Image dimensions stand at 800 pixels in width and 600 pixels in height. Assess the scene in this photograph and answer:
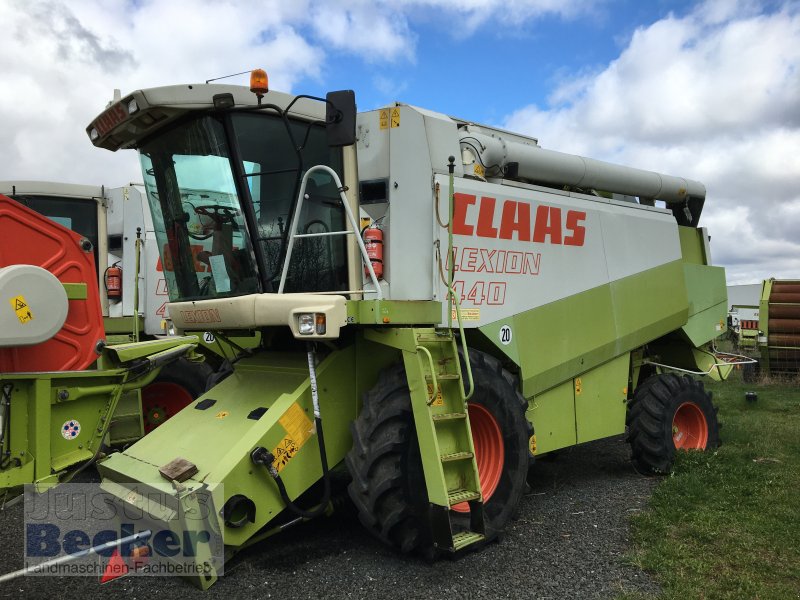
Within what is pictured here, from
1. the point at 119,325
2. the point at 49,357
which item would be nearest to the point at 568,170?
the point at 49,357

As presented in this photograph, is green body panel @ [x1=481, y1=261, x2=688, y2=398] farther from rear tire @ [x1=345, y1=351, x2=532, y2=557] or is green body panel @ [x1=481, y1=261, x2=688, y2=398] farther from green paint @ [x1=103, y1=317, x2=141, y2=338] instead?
green paint @ [x1=103, y1=317, x2=141, y2=338]

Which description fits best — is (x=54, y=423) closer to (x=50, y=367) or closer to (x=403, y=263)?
(x=50, y=367)

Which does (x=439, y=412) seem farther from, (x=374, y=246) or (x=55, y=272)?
(x=55, y=272)

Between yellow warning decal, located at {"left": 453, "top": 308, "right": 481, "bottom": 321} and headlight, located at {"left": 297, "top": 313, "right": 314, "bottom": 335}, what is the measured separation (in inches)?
44.7

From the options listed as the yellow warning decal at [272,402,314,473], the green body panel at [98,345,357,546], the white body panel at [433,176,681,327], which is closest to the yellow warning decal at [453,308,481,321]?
the white body panel at [433,176,681,327]

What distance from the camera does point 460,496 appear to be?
12.3ft

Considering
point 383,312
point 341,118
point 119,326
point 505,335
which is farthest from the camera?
point 119,326

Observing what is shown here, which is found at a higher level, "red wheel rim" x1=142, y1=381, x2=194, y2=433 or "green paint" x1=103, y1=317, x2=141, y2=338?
"green paint" x1=103, y1=317, x2=141, y2=338

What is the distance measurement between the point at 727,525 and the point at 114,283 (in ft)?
21.2

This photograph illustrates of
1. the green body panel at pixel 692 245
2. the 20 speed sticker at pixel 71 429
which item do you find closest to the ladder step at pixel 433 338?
the 20 speed sticker at pixel 71 429

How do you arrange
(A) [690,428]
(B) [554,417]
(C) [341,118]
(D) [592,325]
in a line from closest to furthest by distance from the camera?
(C) [341,118], (B) [554,417], (D) [592,325], (A) [690,428]

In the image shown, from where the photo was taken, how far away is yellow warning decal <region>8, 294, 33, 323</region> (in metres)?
3.60

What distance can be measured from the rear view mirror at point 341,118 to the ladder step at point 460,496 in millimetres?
2092

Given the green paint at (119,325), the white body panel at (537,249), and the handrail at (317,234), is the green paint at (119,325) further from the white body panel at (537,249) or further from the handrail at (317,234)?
the white body panel at (537,249)
